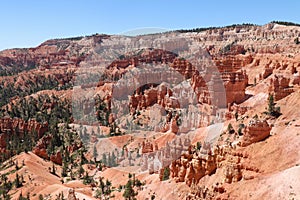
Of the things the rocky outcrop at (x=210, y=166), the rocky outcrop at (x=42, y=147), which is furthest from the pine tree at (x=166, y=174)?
the rocky outcrop at (x=42, y=147)

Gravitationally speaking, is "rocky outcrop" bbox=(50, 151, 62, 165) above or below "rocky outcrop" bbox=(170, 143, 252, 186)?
below

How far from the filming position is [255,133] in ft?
90.9

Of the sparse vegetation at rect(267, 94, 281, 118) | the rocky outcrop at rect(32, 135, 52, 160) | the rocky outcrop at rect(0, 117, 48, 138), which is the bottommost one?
the rocky outcrop at rect(32, 135, 52, 160)

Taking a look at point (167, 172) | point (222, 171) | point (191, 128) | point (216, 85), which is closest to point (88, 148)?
point (191, 128)

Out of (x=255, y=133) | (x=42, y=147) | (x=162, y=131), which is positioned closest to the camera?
(x=255, y=133)

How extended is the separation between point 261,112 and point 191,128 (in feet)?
42.8

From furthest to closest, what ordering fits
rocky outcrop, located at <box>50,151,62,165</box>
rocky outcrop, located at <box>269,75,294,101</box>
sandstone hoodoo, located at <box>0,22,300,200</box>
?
rocky outcrop, located at <box>50,151,62,165</box> < rocky outcrop, located at <box>269,75,294,101</box> < sandstone hoodoo, located at <box>0,22,300,200</box>

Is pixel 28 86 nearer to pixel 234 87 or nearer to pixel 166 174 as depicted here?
pixel 234 87

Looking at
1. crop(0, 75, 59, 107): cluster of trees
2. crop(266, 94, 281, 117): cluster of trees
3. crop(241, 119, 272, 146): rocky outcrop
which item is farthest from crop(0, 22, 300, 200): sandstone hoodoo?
crop(0, 75, 59, 107): cluster of trees

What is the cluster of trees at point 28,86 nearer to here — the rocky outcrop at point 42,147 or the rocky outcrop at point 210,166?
the rocky outcrop at point 42,147

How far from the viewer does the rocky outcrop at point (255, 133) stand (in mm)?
27547

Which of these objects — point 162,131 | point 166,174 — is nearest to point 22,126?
point 162,131

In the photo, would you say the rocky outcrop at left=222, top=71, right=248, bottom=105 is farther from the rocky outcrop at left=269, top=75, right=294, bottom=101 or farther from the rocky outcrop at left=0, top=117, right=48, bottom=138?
the rocky outcrop at left=0, top=117, right=48, bottom=138

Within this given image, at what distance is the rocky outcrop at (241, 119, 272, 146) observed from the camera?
90.4ft
